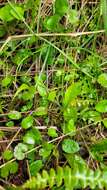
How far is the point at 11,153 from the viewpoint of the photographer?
1.64 metres

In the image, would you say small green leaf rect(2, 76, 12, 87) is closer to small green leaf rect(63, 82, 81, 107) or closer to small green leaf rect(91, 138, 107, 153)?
small green leaf rect(63, 82, 81, 107)

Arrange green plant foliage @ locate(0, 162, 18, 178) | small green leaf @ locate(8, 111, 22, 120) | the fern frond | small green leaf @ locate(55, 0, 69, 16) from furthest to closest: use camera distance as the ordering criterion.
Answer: small green leaf @ locate(55, 0, 69, 16), small green leaf @ locate(8, 111, 22, 120), green plant foliage @ locate(0, 162, 18, 178), the fern frond

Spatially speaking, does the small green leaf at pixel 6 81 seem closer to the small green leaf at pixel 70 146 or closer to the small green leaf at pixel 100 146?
the small green leaf at pixel 70 146

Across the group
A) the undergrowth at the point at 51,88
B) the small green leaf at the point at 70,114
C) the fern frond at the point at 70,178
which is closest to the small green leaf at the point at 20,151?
the undergrowth at the point at 51,88

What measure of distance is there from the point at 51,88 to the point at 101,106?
274 mm

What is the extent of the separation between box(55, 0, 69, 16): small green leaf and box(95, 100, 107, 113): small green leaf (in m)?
0.51

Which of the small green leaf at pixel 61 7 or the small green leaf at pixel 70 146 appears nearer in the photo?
the small green leaf at pixel 70 146

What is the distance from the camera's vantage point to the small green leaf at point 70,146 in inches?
65.1

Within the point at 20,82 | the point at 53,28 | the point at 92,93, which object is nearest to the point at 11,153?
the point at 20,82

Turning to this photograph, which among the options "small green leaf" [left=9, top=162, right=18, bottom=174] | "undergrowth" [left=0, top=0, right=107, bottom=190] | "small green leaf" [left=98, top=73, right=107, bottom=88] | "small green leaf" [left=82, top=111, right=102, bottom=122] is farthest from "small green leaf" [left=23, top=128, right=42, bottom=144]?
"small green leaf" [left=98, top=73, right=107, bottom=88]

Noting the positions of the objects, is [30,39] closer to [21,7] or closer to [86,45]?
[21,7]

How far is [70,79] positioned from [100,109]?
9.0 inches

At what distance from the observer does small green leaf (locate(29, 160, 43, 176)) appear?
1.61 m

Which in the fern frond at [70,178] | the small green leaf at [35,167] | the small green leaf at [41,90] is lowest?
the small green leaf at [35,167]
